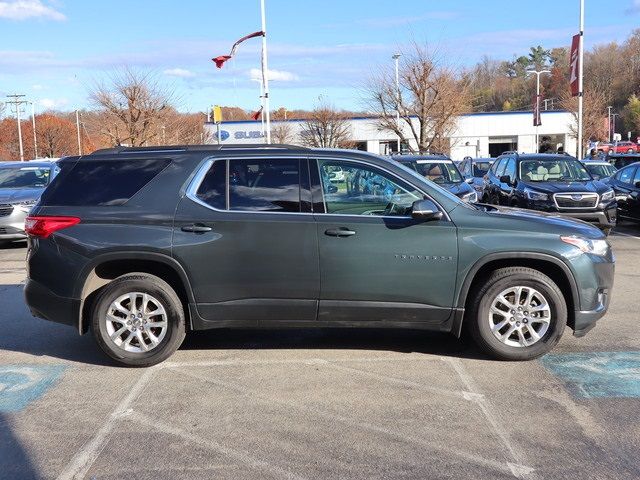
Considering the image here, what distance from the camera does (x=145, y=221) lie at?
207 inches

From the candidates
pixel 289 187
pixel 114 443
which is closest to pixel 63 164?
pixel 289 187

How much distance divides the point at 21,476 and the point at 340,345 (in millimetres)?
3045

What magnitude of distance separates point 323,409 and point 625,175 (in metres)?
12.9

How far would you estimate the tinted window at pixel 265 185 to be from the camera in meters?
5.28

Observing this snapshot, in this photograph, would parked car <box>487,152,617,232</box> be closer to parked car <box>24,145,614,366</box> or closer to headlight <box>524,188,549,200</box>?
headlight <box>524,188,549,200</box>

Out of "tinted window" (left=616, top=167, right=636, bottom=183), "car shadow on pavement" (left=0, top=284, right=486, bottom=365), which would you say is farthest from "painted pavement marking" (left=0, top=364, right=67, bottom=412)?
"tinted window" (left=616, top=167, right=636, bottom=183)

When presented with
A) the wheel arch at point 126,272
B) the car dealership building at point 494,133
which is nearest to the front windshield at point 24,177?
the wheel arch at point 126,272

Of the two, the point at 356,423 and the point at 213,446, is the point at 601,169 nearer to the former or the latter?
the point at 356,423

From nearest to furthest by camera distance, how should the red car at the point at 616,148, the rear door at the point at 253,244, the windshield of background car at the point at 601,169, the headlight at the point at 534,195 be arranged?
the rear door at the point at 253,244 → the headlight at the point at 534,195 → the windshield of background car at the point at 601,169 → the red car at the point at 616,148

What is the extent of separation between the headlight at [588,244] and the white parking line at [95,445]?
12.0 ft

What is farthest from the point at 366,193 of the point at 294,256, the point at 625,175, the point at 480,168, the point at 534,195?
the point at 480,168

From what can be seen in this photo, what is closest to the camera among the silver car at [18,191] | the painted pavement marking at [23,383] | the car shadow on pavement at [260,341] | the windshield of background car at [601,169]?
the painted pavement marking at [23,383]

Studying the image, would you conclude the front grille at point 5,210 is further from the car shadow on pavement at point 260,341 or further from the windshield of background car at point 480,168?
the windshield of background car at point 480,168

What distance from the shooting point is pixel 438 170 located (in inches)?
599
